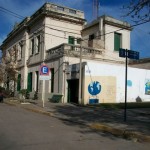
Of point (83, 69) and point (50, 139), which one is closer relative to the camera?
point (50, 139)

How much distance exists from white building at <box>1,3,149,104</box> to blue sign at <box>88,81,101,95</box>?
0.30 metres

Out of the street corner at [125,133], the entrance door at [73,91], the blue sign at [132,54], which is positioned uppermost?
the blue sign at [132,54]

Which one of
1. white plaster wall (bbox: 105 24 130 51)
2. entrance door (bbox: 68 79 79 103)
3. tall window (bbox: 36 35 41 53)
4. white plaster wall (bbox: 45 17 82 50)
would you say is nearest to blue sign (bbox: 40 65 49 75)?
entrance door (bbox: 68 79 79 103)

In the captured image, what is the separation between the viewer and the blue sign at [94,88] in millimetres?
23359

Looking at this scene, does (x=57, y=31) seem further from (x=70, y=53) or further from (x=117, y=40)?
(x=117, y=40)

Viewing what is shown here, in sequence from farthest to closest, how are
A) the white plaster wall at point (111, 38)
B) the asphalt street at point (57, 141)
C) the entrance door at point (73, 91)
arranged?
the white plaster wall at point (111, 38) → the entrance door at point (73, 91) → the asphalt street at point (57, 141)

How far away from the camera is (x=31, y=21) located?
32750 mm

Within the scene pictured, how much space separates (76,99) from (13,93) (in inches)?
579

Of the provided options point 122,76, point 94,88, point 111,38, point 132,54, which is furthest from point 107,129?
point 111,38

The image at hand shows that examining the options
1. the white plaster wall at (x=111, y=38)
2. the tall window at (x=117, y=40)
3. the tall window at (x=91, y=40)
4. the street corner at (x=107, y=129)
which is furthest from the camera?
the tall window at (x=117, y=40)

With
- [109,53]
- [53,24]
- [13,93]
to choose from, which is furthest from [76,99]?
[13,93]

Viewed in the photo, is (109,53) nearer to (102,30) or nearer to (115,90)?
(102,30)

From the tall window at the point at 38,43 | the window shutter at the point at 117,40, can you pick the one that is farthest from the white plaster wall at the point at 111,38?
the tall window at the point at 38,43

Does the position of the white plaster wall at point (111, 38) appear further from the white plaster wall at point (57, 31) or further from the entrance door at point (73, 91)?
the entrance door at point (73, 91)
